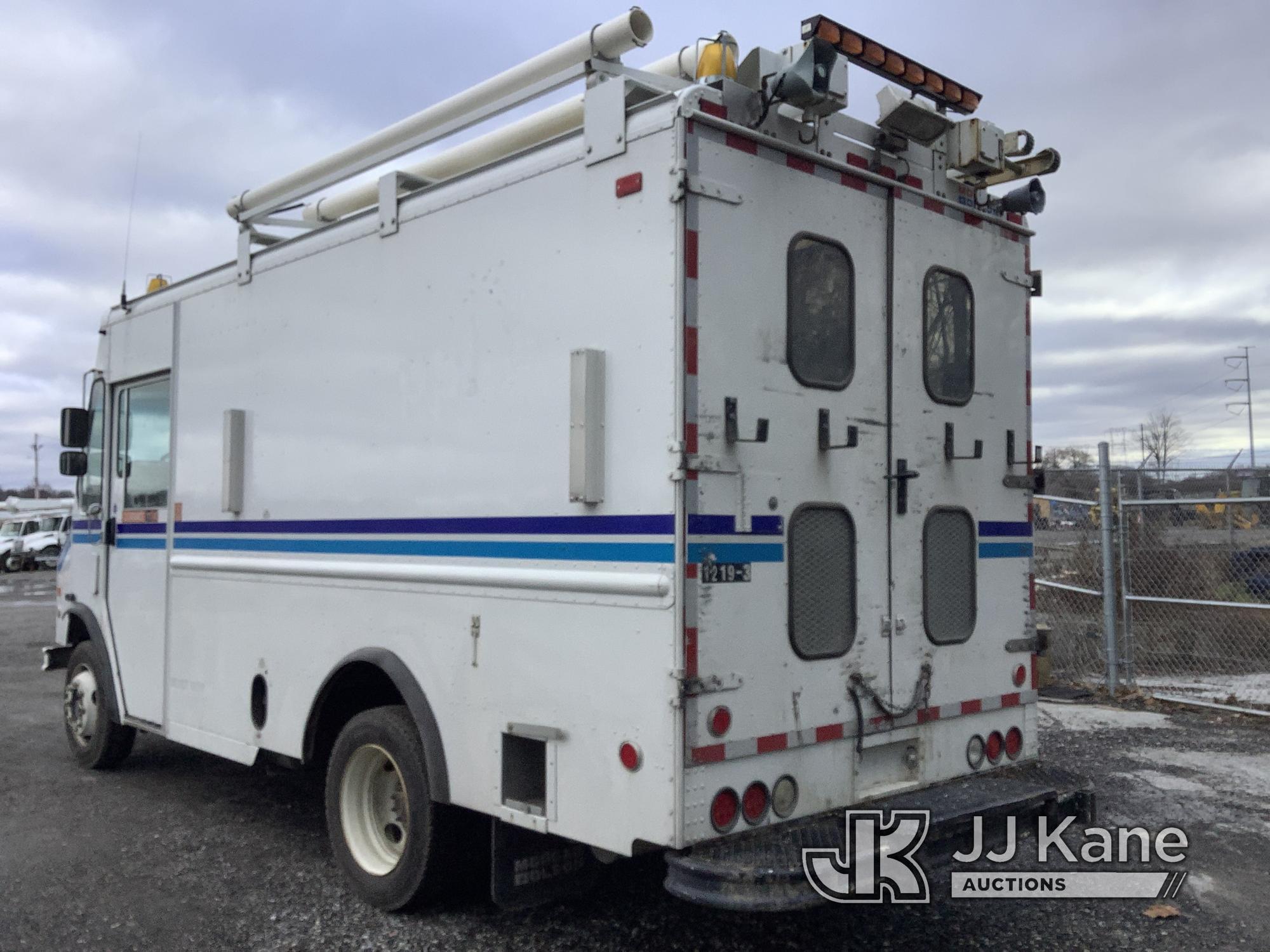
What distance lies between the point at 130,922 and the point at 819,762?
3.08 meters

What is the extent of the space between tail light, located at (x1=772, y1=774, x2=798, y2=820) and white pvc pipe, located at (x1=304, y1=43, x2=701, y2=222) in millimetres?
2617

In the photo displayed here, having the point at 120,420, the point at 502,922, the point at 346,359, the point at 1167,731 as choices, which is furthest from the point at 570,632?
the point at 1167,731

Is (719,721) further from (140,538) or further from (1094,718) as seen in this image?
(1094,718)

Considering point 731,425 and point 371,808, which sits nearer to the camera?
point 731,425

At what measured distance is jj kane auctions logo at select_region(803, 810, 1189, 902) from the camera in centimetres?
387

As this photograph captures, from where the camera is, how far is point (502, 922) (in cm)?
491

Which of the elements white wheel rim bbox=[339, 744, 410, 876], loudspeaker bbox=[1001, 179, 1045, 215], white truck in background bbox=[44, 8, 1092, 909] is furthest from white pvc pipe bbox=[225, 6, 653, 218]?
white wheel rim bbox=[339, 744, 410, 876]

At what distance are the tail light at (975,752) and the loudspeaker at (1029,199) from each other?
238cm

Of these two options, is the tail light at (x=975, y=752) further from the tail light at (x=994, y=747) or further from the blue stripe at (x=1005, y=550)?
the blue stripe at (x=1005, y=550)

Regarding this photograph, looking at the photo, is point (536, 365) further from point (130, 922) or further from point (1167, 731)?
point (1167, 731)

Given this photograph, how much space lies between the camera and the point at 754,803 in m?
4.06

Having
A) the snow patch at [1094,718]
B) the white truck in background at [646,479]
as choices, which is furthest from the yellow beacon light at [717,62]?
the snow patch at [1094,718]

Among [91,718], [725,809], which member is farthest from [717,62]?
[91,718]

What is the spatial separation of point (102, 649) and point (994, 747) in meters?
5.51
